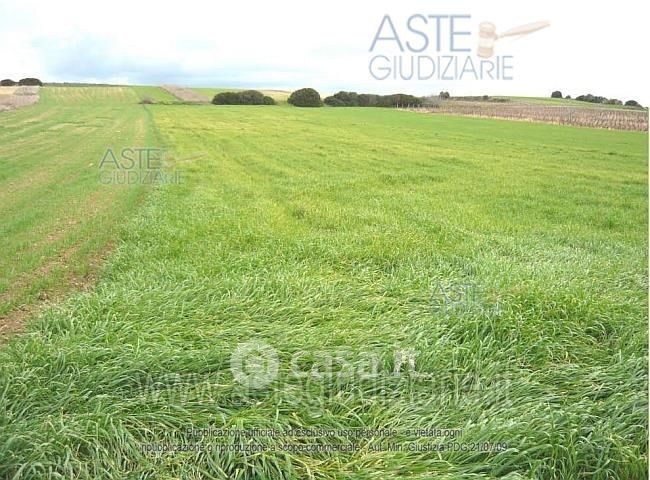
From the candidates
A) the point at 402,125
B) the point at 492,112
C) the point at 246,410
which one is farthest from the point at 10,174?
the point at 492,112

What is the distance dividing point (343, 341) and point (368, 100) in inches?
1960


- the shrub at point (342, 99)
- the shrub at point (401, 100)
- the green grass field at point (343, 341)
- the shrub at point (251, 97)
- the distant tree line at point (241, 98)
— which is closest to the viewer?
the green grass field at point (343, 341)

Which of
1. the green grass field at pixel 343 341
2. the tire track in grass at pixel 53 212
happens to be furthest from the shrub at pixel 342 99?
the green grass field at pixel 343 341

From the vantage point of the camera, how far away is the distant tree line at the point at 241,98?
152ft

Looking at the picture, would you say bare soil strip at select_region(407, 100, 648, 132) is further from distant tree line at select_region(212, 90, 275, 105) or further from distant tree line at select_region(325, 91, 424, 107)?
distant tree line at select_region(212, 90, 275, 105)

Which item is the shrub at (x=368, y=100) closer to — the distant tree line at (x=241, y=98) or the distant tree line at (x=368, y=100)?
the distant tree line at (x=368, y=100)

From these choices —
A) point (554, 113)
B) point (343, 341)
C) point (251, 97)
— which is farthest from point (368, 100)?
point (343, 341)

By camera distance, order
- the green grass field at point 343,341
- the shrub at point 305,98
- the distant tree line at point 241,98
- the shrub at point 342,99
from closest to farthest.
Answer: the green grass field at point 343,341
the distant tree line at point 241,98
the shrub at point 305,98
the shrub at point 342,99

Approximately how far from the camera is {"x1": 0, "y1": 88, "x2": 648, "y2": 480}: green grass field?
140 inches

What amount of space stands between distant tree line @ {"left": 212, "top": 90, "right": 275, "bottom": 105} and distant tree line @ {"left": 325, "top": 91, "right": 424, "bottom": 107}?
729 centimetres

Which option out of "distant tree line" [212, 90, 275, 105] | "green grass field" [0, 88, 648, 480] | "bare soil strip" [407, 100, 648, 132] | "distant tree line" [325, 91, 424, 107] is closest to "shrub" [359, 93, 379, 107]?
"distant tree line" [325, 91, 424, 107]

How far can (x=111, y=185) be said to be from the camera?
14.6m

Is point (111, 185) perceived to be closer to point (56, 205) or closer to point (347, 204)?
point (56, 205)

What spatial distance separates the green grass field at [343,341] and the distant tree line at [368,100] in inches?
1579
